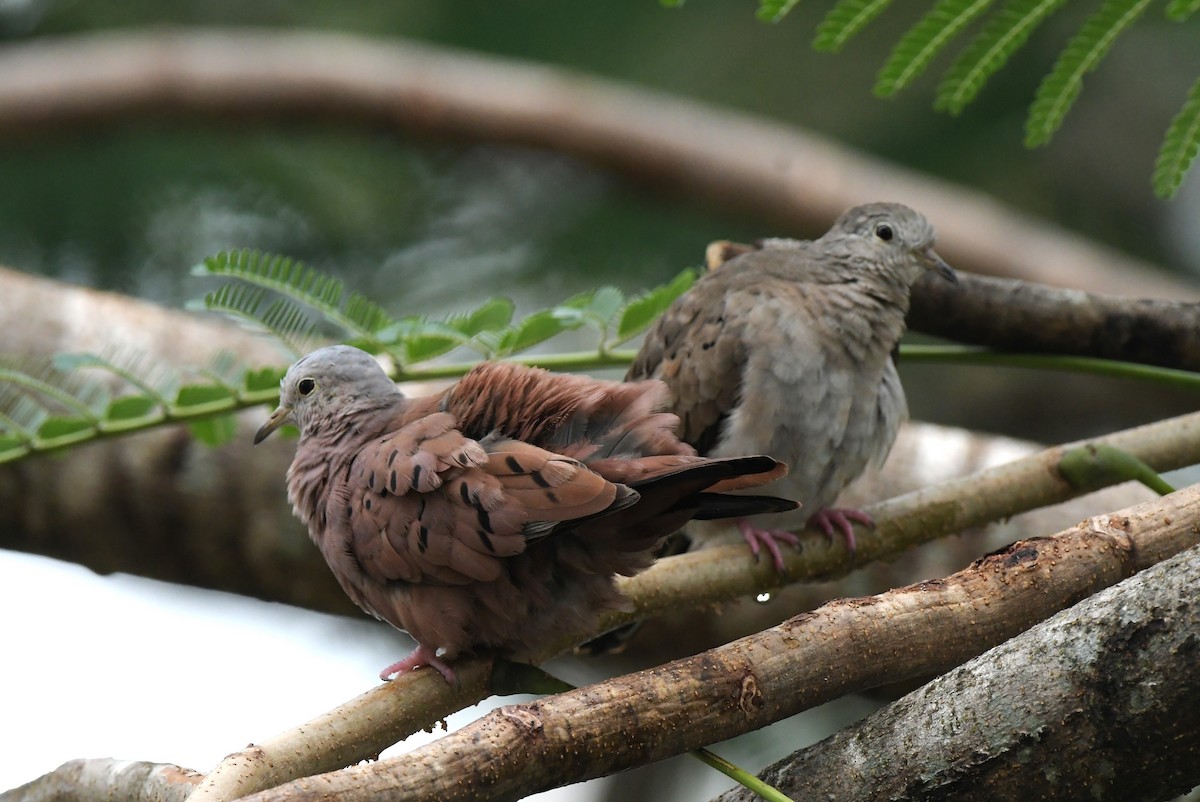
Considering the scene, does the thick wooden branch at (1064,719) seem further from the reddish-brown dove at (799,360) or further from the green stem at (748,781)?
the reddish-brown dove at (799,360)

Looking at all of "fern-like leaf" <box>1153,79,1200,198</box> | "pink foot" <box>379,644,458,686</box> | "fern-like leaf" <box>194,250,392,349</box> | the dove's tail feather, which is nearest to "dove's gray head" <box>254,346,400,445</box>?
"fern-like leaf" <box>194,250,392,349</box>

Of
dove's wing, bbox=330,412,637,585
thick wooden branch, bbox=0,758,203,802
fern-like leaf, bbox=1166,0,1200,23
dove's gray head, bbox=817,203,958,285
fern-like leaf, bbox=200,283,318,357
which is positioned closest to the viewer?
thick wooden branch, bbox=0,758,203,802

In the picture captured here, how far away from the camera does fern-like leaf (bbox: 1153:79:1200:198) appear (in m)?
3.05

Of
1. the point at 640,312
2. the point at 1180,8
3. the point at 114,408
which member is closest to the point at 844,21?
the point at 1180,8


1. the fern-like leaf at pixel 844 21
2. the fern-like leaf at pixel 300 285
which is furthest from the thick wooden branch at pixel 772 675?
the fern-like leaf at pixel 300 285

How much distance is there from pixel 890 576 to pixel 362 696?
3017 mm

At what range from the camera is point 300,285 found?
10.8ft

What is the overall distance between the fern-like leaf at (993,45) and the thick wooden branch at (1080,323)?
525mm

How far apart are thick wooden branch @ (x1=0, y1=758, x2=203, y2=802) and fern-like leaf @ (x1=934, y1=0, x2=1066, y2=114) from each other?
227cm

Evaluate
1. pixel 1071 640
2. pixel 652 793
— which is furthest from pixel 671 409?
pixel 652 793

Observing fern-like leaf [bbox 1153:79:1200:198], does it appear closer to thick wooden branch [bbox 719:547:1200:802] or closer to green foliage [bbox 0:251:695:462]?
green foliage [bbox 0:251:695:462]

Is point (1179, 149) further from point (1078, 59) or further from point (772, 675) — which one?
point (772, 675)

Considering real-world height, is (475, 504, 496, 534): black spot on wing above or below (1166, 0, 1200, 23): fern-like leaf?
below

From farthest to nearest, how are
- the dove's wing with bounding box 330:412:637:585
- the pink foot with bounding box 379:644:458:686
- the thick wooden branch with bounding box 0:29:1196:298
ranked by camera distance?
the thick wooden branch with bounding box 0:29:1196:298, the pink foot with bounding box 379:644:458:686, the dove's wing with bounding box 330:412:637:585
